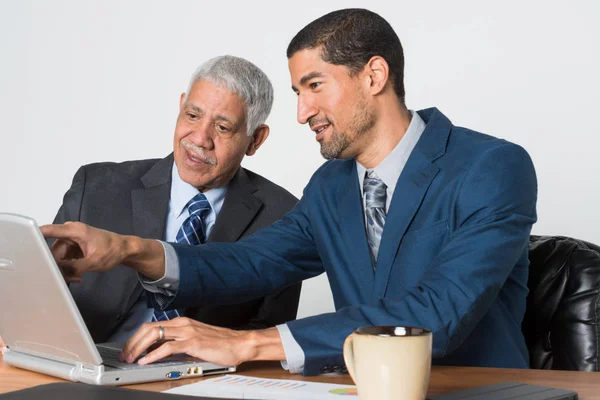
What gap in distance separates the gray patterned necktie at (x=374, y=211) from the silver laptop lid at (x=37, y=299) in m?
0.80

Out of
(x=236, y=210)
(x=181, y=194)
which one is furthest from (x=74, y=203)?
(x=236, y=210)

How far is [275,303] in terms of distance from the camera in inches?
100

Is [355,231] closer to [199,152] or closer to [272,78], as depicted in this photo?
[199,152]

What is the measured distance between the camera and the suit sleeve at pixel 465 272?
1519mm

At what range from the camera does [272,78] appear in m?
3.67

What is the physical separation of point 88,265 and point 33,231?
18.2 inches

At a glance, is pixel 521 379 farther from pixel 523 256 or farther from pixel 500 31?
pixel 500 31

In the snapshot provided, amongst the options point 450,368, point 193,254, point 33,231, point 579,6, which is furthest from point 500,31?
point 33,231

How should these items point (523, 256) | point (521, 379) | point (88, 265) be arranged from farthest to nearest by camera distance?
point (523, 256) → point (88, 265) → point (521, 379)

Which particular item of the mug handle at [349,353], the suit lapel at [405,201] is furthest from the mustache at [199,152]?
the mug handle at [349,353]

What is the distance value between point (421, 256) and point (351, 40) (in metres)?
0.60

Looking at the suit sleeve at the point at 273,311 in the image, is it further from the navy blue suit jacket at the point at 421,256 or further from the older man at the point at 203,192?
the navy blue suit jacket at the point at 421,256

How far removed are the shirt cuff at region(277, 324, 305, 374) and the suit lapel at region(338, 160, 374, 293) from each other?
0.49m

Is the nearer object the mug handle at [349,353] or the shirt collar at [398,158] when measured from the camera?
the mug handle at [349,353]
